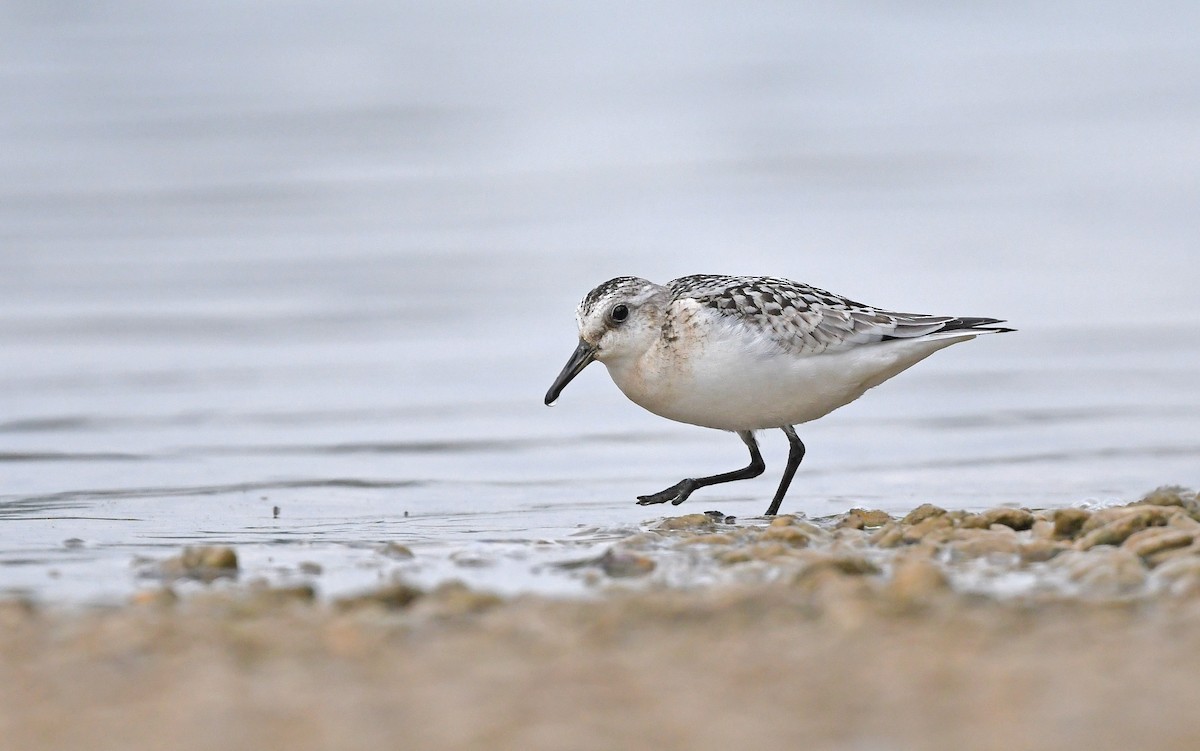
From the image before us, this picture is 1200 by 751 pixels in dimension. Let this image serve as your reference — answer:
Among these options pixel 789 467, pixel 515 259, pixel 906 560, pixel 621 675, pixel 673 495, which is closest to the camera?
pixel 621 675

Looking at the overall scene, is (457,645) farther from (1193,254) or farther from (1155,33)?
(1155,33)

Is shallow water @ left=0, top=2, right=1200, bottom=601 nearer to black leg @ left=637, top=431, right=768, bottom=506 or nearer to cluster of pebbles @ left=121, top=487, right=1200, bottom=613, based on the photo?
black leg @ left=637, top=431, right=768, bottom=506

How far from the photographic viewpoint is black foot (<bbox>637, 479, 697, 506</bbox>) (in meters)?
7.83

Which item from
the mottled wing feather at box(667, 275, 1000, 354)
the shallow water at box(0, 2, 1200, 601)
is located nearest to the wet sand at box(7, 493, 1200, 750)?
the shallow water at box(0, 2, 1200, 601)

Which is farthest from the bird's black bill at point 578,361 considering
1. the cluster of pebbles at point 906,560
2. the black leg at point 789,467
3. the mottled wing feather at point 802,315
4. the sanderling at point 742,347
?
the cluster of pebbles at point 906,560

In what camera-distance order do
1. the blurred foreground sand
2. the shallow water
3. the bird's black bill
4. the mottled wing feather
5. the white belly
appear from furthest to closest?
the shallow water → the bird's black bill → the mottled wing feather → the white belly → the blurred foreground sand

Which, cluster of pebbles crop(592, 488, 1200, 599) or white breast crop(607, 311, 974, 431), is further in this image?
white breast crop(607, 311, 974, 431)

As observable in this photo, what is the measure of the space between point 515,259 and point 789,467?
743 centimetres

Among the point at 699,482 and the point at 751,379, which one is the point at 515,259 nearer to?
the point at 699,482

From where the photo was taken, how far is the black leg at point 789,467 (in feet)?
25.6

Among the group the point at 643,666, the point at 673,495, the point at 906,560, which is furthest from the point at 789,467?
the point at 643,666

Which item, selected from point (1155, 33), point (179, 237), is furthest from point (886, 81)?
point (179, 237)

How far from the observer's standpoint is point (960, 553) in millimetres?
5629

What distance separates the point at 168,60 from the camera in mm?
27125
